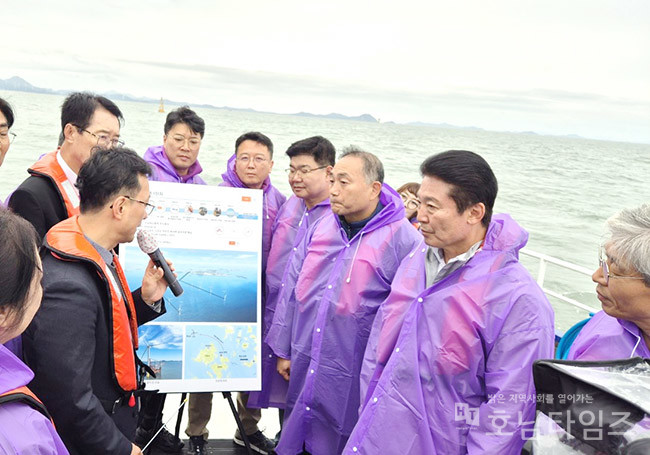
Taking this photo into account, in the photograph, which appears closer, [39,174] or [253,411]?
[39,174]

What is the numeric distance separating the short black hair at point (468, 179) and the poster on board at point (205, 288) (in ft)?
4.59

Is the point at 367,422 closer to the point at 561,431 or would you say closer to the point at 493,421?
the point at 493,421

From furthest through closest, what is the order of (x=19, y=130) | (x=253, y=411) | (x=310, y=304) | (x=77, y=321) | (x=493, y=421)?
(x=19, y=130) → (x=253, y=411) → (x=310, y=304) → (x=493, y=421) → (x=77, y=321)

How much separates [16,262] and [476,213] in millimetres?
1536

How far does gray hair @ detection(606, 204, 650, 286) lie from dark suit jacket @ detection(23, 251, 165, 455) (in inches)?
65.3

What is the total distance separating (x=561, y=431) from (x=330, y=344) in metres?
1.65

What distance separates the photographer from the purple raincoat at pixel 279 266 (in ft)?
11.0

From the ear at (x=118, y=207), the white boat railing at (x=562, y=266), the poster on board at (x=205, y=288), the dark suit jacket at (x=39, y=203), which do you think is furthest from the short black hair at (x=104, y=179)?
the white boat railing at (x=562, y=266)

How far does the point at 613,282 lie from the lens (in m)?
1.70

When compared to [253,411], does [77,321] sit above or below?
above

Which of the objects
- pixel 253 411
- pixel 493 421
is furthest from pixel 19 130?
pixel 493 421

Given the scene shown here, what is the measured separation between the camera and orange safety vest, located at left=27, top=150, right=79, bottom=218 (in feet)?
8.17

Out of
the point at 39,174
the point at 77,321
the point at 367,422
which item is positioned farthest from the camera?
the point at 39,174

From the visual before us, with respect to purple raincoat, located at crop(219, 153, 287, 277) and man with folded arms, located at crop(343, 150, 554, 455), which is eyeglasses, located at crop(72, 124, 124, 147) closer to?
purple raincoat, located at crop(219, 153, 287, 277)
